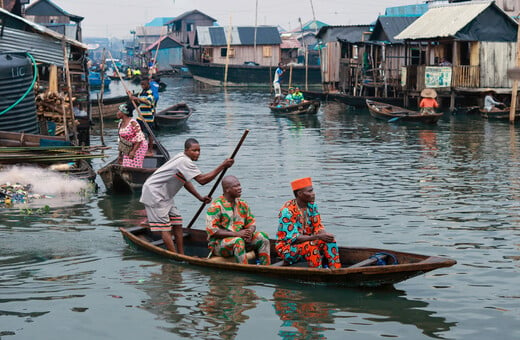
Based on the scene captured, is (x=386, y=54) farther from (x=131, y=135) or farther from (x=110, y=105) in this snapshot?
(x=131, y=135)

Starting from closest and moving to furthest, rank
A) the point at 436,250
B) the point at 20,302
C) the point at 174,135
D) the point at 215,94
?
the point at 20,302
the point at 436,250
the point at 174,135
the point at 215,94

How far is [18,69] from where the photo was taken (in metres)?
14.0

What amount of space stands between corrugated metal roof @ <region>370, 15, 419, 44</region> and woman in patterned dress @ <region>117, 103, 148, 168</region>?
2394cm

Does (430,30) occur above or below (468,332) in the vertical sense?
above

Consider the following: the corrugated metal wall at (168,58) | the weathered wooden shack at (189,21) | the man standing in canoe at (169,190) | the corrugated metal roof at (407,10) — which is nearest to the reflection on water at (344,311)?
the man standing in canoe at (169,190)

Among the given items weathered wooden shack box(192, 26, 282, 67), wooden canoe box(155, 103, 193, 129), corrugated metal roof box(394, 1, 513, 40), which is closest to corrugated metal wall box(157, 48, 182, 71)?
weathered wooden shack box(192, 26, 282, 67)

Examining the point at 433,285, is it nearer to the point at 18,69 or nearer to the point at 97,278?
the point at 97,278

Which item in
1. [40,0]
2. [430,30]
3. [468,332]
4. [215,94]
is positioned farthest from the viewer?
[40,0]

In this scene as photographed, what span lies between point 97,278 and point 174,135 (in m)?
15.6

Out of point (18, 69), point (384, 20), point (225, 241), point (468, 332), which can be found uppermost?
point (384, 20)

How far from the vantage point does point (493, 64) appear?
29984 millimetres

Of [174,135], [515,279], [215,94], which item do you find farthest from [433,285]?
[215,94]

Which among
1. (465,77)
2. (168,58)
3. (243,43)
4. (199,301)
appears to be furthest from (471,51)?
(168,58)

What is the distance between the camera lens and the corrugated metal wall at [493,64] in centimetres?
2981
